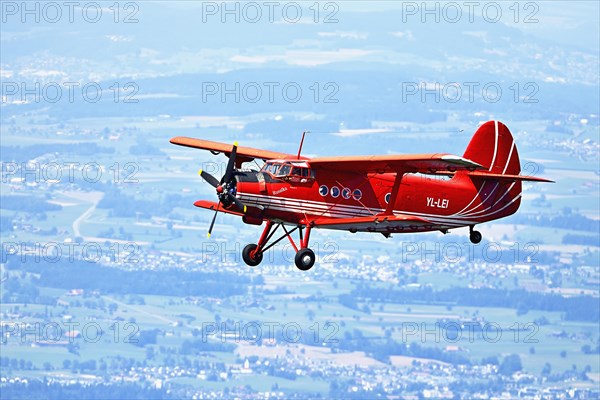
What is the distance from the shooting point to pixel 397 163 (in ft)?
166

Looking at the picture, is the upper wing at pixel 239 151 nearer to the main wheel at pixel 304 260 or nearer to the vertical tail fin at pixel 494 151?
the main wheel at pixel 304 260

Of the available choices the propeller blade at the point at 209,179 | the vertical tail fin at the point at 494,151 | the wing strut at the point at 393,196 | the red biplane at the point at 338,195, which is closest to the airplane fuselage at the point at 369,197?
the red biplane at the point at 338,195

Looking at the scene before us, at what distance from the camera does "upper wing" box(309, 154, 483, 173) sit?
49094 mm

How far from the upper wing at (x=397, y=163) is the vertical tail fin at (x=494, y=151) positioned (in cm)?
670

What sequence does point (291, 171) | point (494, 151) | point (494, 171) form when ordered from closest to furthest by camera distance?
1. point (291, 171)
2. point (494, 171)
3. point (494, 151)

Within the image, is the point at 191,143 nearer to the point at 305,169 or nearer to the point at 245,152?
the point at 245,152

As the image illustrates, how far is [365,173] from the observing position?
2067 inches

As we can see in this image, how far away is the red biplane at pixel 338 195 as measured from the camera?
50719mm

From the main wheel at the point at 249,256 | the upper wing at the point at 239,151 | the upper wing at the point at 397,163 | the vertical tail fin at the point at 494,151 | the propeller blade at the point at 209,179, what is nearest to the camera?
the upper wing at the point at 397,163

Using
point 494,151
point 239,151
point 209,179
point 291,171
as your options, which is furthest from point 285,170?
point 494,151

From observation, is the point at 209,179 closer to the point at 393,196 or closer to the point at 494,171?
the point at 393,196

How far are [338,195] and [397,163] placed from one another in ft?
8.30

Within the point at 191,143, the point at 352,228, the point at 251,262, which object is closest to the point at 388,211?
the point at 352,228

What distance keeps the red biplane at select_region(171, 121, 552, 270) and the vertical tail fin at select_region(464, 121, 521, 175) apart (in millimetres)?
2466
